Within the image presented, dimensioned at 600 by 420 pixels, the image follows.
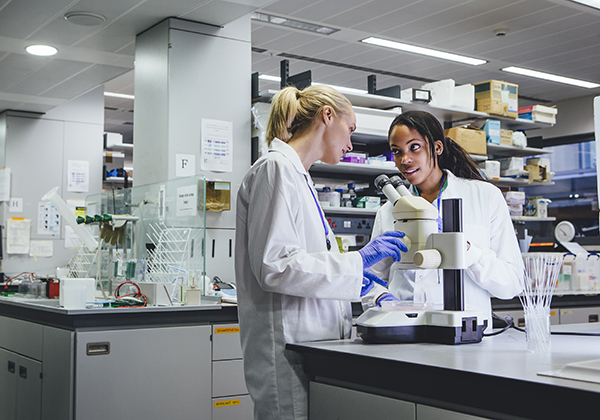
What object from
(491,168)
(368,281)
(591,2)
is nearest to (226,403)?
(368,281)

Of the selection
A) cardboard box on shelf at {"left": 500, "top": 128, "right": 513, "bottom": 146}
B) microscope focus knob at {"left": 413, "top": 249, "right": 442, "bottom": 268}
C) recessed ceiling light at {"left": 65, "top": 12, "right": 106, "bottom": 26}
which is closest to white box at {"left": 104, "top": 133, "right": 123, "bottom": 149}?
recessed ceiling light at {"left": 65, "top": 12, "right": 106, "bottom": 26}

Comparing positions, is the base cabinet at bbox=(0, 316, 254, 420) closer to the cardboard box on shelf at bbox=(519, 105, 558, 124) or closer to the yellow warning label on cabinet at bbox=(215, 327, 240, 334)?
the yellow warning label on cabinet at bbox=(215, 327, 240, 334)

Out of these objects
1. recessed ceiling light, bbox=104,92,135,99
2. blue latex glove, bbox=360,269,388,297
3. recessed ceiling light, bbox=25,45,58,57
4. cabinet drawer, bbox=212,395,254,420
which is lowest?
cabinet drawer, bbox=212,395,254,420

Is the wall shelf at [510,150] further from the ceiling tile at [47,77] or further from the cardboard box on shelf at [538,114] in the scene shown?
the ceiling tile at [47,77]

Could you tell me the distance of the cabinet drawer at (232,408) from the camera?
2760 millimetres

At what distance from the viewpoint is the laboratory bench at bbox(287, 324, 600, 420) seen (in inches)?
39.2

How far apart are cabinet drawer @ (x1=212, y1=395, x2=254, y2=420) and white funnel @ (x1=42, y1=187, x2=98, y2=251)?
1.17 m

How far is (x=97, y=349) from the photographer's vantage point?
242cm

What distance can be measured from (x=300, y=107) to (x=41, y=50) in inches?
129

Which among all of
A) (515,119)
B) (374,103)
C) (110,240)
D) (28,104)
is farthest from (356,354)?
(28,104)

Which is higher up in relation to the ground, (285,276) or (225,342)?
(285,276)

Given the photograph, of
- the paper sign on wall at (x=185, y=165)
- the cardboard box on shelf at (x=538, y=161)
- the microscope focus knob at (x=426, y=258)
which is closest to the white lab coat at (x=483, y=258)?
the microscope focus knob at (x=426, y=258)

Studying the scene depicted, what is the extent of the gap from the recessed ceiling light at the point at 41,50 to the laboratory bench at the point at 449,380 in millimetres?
3568

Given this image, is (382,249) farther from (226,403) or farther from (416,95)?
(416,95)
